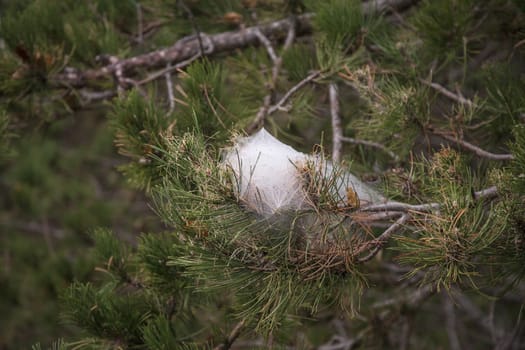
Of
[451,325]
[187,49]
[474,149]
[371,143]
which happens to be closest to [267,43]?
[187,49]

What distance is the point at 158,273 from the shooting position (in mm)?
1496

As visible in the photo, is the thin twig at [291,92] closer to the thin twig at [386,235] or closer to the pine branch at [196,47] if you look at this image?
the pine branch at [196,47]

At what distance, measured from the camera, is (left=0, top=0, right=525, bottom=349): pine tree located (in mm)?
1204

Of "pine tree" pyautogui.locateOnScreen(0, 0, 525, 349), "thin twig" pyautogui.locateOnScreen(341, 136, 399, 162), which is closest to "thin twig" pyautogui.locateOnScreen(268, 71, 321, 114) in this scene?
"pine tree" pyautogui.locateOnScreen(0, 0, 525, 349)

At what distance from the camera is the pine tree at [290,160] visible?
1204mm

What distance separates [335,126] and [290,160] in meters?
0.62

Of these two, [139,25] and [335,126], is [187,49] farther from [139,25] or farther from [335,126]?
[335,126]

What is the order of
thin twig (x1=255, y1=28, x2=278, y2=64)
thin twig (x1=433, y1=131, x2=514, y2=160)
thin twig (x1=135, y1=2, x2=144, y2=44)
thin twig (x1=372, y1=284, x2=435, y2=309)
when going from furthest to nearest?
thin twig (x1=135, y1=2, x2=144, y2=44), thin twig (x1=372, y1=284, x2=435, y2=309), thin twig (x1=255, y1=28, x2=278, y2=64), thin twig (x1=433, y1=131, x2=514, y2=160)

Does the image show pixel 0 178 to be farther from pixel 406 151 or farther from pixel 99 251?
pixel 406 151

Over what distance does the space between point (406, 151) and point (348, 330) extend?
4.22ft

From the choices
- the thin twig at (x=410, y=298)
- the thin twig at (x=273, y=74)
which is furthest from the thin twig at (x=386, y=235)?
the thin twig at (x=410, y=298)

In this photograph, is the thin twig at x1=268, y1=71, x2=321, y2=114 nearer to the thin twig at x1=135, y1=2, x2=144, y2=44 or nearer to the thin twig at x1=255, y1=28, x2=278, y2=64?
the thin twig at x1=255, y1=28, x2=278, y2=64

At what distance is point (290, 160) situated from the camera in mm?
1214

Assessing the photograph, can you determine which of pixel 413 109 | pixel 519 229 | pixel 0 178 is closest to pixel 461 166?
pixel 519 229
